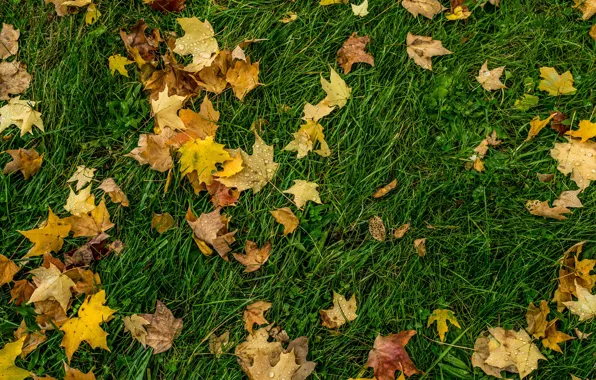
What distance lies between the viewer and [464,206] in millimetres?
2193

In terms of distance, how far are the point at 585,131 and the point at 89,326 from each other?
2246 millimetres

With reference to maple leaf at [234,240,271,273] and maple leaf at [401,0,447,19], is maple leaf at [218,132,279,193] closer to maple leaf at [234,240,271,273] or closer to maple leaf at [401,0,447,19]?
maple leaf at [234,240,271,273]

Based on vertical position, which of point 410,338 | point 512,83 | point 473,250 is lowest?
point 410,338

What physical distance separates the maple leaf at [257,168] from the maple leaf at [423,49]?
0.84 m

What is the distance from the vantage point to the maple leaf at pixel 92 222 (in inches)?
84.7

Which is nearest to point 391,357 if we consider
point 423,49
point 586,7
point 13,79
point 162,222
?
point 162,222

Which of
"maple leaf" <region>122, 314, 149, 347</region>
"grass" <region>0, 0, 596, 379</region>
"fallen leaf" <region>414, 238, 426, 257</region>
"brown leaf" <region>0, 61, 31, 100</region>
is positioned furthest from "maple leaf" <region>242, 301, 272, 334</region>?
"brown leaf" <region>0, 61, 31, 100</region>

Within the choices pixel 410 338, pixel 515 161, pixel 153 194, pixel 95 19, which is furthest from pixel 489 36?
pixel 95 19

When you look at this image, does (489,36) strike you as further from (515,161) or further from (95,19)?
(95,19)

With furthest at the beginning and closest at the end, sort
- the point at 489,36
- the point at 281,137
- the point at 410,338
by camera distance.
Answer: the point at 489,36, the point at 281,137, the point at 410,338

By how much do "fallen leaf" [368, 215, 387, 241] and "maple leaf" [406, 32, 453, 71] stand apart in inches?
31.2

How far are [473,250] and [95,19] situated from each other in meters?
2.11

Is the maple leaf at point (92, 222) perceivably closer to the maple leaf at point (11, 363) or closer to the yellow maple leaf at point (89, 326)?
the yellow maple leaf at point (89, 326)

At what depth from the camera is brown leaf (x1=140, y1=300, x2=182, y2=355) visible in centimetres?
200
